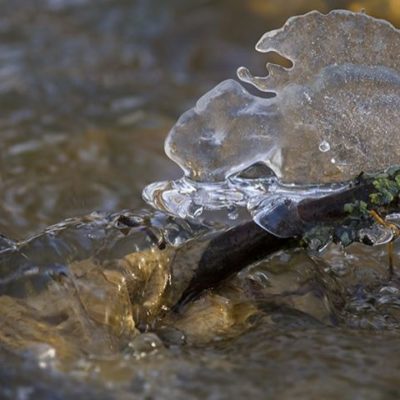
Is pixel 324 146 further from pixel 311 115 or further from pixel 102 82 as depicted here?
pixel 102 82

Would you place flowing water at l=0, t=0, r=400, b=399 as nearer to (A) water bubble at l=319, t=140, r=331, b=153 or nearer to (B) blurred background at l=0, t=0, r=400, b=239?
(A) water bubble at l=319, t=140, r=331, b=153

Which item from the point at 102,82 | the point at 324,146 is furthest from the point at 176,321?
the point at 102,82

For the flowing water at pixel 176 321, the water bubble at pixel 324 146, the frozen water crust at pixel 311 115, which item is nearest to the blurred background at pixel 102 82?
the flowing water at pixel 176 321

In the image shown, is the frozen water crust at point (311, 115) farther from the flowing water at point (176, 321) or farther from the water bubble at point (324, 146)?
the flowing water at point (176, 321)

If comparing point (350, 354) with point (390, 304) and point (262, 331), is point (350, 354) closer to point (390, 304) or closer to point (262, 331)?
point (262, 331)

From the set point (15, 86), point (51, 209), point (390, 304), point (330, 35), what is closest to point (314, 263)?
point (390, 304)
